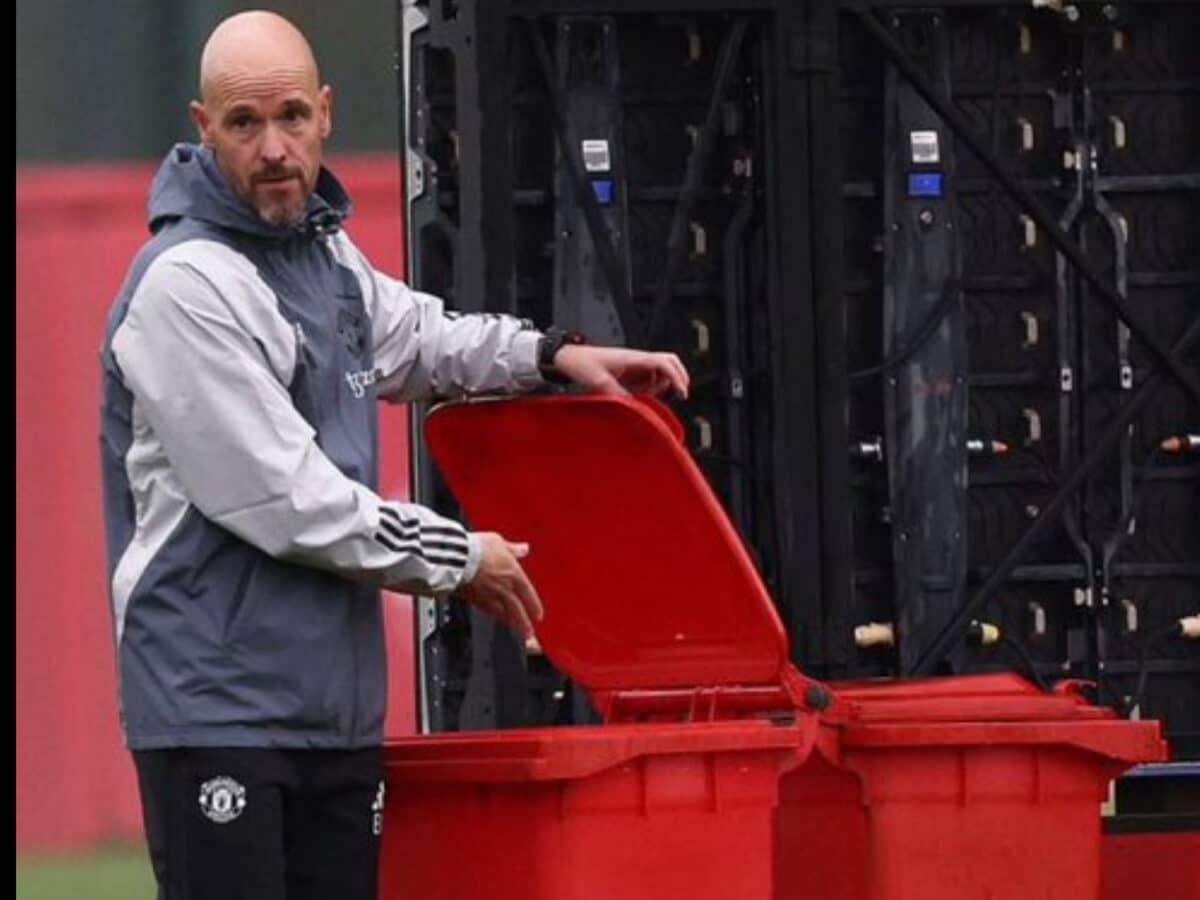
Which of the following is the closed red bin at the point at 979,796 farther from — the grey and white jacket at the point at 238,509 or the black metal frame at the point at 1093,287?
the black metal frame at the point at 1093,287

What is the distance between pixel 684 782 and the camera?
23.4 feet

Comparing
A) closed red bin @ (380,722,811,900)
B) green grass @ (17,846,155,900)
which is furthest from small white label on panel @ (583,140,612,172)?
green grass @ (17,846,155,900)

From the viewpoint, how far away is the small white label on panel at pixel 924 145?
9.56 metres

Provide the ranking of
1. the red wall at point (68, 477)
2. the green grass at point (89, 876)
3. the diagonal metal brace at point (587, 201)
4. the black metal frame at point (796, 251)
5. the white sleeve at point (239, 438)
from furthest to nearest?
the red wall at point (68, 477) → the green grass at point (89, 876) → the diagonal metal brace at point (587, 201) → the black metal frame at point (796, 251) → the white sleeve at point (239, 438)

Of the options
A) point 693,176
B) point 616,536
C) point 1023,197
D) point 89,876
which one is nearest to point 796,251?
point 693,176

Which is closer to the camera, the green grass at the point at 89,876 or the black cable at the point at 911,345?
the black cable at the point at 911,345

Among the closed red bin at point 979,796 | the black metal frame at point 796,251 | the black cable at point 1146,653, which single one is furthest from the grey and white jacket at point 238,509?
the black cable at point 1146,653

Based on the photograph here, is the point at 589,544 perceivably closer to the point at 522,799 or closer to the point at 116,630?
the point at 522,799

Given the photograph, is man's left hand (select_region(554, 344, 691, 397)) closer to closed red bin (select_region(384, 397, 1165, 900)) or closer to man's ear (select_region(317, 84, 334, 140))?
closed red bin (select_region(384, 397, 1165, 900))

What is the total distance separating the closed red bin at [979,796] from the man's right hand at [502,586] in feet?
3.46

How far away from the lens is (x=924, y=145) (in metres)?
9.58

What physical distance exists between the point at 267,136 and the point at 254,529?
56 cm

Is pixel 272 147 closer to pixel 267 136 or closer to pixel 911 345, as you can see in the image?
pixel 267 136

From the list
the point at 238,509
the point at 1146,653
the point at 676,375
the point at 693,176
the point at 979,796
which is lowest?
the point at 979,796
